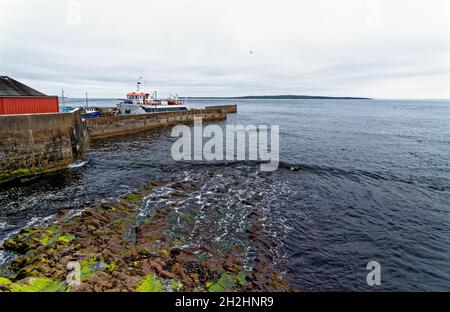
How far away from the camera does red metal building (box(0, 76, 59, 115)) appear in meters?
20.2

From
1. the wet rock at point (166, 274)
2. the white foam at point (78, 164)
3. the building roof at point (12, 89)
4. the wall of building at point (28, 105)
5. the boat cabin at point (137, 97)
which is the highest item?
the boat cabin at point (137, 97)

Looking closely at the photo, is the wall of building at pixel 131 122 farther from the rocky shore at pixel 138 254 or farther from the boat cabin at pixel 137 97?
the rocky shore at pixel 138 254

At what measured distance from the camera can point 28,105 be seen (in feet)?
71.0

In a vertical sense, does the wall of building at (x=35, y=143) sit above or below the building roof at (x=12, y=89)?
below

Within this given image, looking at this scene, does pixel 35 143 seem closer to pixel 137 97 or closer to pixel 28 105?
pixel 28 105

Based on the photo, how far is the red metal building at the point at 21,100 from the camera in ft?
66.2

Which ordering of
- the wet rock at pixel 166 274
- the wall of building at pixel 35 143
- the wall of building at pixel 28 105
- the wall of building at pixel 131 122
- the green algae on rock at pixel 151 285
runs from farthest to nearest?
1. the wall of building at pixel 131 122
2. the wall of building at pixel 28 105
3. the wall of building at pixel 35 143
4. the wet rock at pixel 166 274
5. the green algae on rock at pixel 151 285

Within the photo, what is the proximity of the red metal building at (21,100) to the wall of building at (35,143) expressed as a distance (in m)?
1.50

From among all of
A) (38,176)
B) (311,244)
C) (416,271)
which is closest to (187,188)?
(311,244)

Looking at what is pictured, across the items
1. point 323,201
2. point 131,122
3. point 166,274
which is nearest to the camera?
point 166,274

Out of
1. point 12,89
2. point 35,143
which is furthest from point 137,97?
point 35,143

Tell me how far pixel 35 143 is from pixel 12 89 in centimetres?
529

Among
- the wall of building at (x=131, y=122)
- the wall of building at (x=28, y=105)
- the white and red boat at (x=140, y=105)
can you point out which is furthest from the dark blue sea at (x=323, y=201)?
the white and red boat at (x=140, y=105)

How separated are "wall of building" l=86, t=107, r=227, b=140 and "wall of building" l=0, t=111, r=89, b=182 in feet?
52.5
